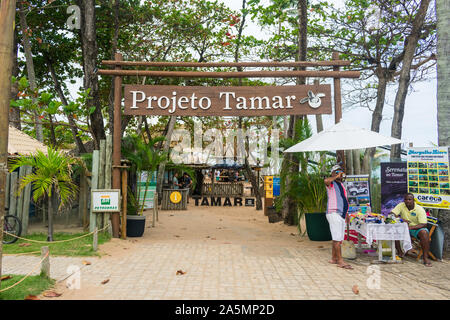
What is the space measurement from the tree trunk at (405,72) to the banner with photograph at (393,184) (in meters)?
4.41

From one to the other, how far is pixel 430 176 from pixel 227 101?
4436mm

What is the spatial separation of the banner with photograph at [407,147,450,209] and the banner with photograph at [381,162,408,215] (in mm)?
732

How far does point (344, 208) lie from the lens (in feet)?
19.2

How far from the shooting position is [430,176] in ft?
21.7

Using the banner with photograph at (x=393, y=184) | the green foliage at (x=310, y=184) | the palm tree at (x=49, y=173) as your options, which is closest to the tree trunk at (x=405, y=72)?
the banner with photograph at (x=393, y=184)

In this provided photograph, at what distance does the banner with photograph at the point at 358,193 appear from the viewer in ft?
24.6

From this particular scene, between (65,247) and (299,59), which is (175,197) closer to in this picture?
(299,59)

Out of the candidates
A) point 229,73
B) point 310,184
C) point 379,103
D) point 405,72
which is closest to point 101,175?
point 229,73

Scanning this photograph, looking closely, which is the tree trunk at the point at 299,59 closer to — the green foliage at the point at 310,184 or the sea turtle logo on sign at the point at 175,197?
the green foliage at the point at 310,184

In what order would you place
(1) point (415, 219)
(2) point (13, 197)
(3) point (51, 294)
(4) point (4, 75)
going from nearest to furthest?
1. (4) point (4, 75)
2. (3) point (51, 294)
3. (1) point (415, 219)
4. (2) point (13, 197)

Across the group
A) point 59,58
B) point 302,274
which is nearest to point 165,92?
point 302,274

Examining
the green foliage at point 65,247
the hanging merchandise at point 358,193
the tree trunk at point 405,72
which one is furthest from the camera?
the tree trunk at point 405,72

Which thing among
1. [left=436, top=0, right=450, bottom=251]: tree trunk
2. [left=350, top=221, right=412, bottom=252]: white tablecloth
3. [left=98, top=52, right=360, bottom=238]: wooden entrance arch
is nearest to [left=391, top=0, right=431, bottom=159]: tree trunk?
[left=436, top=0, right=450, bottom=251]: tree trunk

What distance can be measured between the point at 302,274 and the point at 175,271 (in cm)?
196
